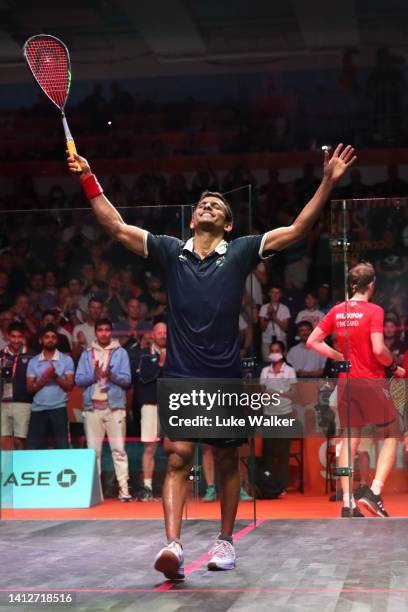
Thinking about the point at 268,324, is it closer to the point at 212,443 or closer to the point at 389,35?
the point at 389,35

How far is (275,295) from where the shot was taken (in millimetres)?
10672

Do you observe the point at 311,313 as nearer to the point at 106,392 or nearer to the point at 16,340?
the point at 106,392

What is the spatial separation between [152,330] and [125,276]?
1.46 feet

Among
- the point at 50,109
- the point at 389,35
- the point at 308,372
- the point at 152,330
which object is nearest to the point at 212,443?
the point at 152,330

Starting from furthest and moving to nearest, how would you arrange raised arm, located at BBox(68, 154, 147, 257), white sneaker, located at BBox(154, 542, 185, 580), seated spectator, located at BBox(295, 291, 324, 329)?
seated spectator, located at BBox(295, 291, 324, 329) → raised arm, located at BBox(68, 154, 147, 257) → white sneaker, located at BBox(154, 542, 185, 580)

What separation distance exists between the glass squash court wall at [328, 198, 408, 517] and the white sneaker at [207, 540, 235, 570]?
2.63m

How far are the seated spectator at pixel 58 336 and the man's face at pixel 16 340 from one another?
69 millimetres

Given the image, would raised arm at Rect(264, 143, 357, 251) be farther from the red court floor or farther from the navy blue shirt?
the red court floor

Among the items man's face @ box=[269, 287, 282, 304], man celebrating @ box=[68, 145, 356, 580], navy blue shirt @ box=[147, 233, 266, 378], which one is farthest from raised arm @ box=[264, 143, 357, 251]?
man's face @ box=[269, 287, 282, 304]

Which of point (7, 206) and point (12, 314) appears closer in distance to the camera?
A: point (12, 314)

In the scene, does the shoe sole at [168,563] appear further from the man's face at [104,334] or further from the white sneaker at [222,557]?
the man's face at [104,334]

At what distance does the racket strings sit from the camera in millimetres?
5352

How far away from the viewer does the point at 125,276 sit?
8273 millimetres

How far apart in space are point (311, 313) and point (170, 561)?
6.11 m
